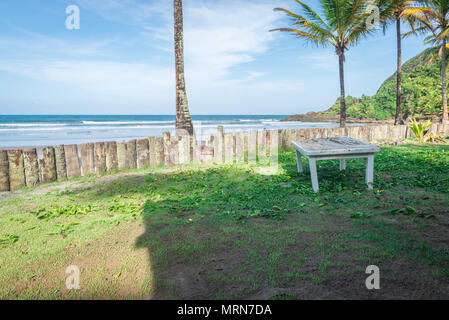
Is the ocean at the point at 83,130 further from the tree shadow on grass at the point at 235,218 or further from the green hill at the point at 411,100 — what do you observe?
the tree shadow on grass at the point at 235,218

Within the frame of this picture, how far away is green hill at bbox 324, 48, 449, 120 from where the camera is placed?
25880mm

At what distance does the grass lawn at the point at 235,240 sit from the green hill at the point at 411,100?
83.9 feet

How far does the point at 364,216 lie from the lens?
3572 millimetres

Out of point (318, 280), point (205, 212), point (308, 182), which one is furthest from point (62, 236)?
point (308, 182)

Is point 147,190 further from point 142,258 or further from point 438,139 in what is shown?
point 438,139

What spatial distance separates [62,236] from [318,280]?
10.0 feet

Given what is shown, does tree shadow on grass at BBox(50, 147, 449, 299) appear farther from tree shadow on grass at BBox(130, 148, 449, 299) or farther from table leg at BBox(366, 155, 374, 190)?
table leg at BBox(366, 155, 374, 190)

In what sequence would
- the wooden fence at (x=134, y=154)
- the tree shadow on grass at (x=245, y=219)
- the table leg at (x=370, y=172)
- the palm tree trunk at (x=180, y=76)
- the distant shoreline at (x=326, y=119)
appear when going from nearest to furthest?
the tree shadow on grass at (x=245, y=219) → the table leg at (x=370, y=172) → the wooden fence at (x=134, y=154) → the palm tree trunk at (x=180, y=76) → the distant shoreline at (x=326, y=119)

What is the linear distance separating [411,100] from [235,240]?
32464 mm

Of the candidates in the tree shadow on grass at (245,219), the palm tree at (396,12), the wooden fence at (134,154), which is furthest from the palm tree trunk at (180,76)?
the palm tree at (396,12)

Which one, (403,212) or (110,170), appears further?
(110,170)

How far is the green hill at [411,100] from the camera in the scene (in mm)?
25880

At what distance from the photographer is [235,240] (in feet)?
10.1
